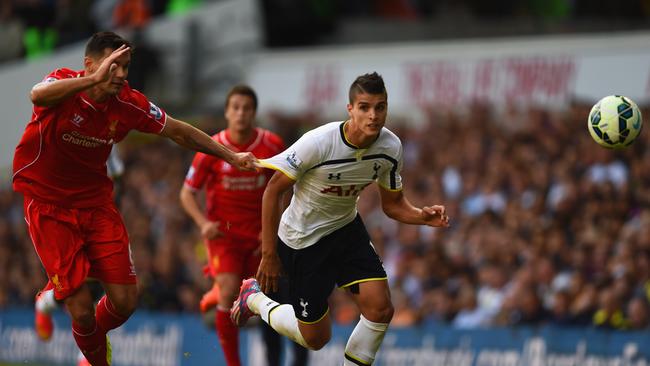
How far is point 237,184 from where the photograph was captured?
11.5 m

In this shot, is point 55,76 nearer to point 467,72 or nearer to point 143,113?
point 143,113

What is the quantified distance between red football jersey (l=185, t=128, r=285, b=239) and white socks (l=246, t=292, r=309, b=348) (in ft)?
4.28

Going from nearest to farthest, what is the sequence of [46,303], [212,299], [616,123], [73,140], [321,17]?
[73,140]
[616,123]
[212,299]
[46,303]
[321,17]

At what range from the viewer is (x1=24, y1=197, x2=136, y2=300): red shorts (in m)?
9.28

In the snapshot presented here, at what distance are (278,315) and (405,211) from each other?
1.48 m

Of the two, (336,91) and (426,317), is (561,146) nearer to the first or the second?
(426,317)

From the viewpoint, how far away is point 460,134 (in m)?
18.2

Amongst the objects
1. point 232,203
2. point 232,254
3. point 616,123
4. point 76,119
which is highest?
point 76,119

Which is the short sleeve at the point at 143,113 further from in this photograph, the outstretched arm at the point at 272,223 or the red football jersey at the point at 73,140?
the outstretched arm at the point at 272,223

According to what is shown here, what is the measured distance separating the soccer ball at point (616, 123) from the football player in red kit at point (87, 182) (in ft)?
11.1

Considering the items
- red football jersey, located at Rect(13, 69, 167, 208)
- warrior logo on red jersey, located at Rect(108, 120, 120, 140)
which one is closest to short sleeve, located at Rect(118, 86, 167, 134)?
red football jersey, located at Rect(13, 69, 167, 208)

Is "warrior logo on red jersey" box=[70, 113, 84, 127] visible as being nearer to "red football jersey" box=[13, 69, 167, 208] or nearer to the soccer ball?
"red football jersey" box=[13, 69, 167, 208]

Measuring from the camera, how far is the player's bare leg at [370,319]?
9.51 m

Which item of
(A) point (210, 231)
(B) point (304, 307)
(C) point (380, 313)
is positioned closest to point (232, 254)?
(A) point (210, 231)
